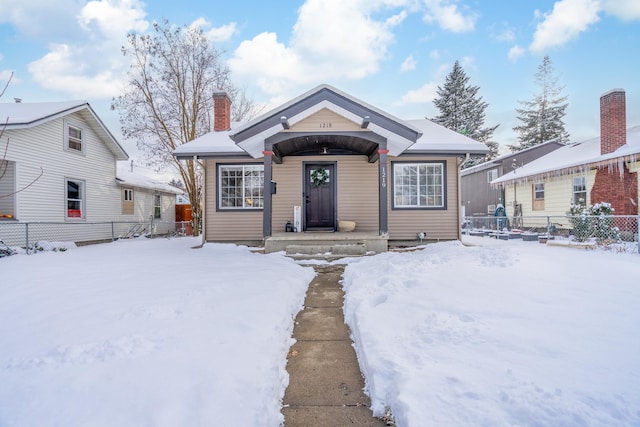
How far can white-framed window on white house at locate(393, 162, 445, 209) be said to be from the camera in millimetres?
9086

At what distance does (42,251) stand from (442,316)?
11.2m

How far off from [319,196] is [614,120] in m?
10.7

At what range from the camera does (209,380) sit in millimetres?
2033

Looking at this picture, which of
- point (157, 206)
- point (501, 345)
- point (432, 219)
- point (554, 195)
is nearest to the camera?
point (501, 345)

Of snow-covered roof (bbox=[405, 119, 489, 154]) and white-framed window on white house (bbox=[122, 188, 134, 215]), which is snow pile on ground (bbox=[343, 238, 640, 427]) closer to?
snow-covered roof (bbox=[405, 119, 489, 154])

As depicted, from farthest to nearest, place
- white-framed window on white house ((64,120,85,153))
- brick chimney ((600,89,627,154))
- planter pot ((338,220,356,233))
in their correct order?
white-framed window on white house ((64,120,85,153)) < brick chimney ((600,89,627,154)) < planter pot ((338,220,356,233))

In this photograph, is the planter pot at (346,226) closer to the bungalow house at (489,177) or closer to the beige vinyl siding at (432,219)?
the beige vinyl siding at (432,219)

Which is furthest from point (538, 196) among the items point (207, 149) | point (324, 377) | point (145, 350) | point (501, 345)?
point (145, 350)

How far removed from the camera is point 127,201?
1486 centimetres

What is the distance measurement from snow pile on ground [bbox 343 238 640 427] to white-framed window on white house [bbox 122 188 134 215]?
14.3 m

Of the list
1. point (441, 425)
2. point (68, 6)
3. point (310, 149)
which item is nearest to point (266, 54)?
point (310, 149)

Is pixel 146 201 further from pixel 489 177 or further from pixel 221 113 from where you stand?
pixel 489 177

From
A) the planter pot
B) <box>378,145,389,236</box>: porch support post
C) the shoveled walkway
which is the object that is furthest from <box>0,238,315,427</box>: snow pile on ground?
the planter pot

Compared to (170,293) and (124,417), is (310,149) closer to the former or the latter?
(170,293)
